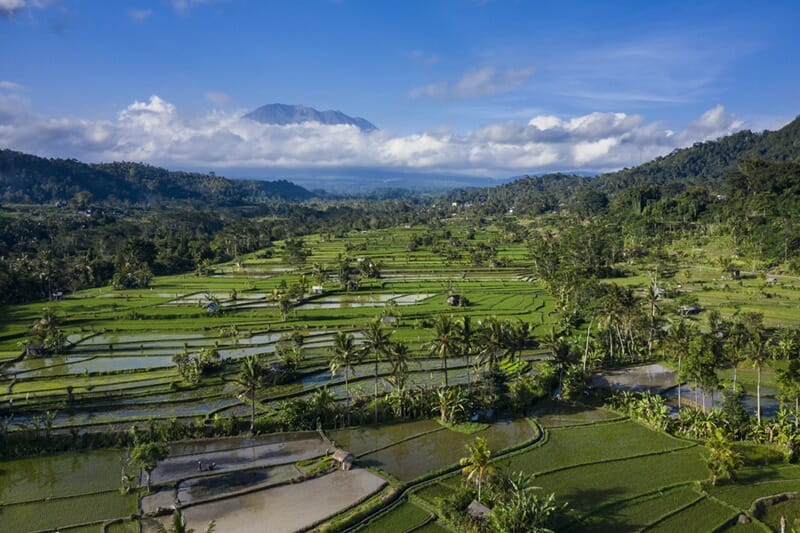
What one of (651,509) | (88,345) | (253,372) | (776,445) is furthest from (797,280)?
(88,345)

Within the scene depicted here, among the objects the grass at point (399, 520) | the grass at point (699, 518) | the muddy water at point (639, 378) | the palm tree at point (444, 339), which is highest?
the palm tree at point (444, 339)

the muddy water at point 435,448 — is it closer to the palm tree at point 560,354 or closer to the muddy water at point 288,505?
the muddy water at point 288,505

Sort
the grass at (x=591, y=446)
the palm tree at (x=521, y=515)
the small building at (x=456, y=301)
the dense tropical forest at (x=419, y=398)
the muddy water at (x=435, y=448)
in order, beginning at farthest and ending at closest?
the small building at (x=456, y=301) → the grass at (x=591, y=446) → the muddy water at (x=435, y=448) → the dense tropical forest at (x=419, y=398) → the palm tree at (x=521, y=515)

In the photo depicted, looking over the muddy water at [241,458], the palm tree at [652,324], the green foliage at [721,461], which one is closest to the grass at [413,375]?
the green foliage at [721,461]

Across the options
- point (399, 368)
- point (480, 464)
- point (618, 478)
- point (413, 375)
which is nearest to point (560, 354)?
point (413, 375)

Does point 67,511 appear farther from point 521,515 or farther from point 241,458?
point 521,515

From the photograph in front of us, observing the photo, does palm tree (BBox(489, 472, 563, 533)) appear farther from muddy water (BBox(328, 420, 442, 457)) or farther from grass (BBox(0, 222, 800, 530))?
muddy water (BBox(328, 420, 442, 457))

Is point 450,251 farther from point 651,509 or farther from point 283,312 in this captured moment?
point 651,509
